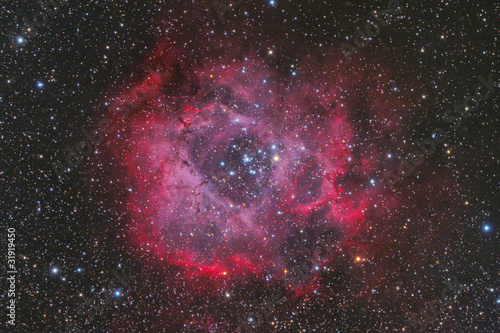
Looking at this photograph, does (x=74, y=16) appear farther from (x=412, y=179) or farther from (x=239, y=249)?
(x=412, y=179)

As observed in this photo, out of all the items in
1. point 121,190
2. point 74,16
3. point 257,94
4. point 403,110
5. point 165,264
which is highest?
point 74,16

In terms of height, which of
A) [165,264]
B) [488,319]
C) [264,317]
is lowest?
[488,319]

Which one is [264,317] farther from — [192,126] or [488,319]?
[488,319]

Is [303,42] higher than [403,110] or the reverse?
higher

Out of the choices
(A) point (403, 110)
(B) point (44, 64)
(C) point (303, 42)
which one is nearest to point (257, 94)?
(C) point (303, 42)

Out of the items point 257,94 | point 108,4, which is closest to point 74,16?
point 108,4

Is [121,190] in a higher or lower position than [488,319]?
higher
